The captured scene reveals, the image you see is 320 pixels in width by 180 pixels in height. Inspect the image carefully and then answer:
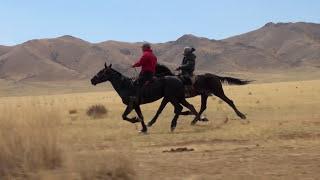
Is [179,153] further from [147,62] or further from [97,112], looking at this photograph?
[97,112]

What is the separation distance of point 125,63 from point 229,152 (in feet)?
478

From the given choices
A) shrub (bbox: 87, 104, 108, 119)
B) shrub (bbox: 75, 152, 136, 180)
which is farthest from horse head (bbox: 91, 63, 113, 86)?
shrub (bbox: 75, 152, 136, 180)

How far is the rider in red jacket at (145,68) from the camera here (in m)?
17.6

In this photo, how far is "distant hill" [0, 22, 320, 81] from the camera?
14600cm

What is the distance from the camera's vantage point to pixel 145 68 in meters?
17.6

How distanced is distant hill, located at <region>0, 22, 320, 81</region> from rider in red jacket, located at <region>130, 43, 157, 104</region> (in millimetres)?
113838

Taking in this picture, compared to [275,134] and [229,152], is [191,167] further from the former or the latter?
[275,134]

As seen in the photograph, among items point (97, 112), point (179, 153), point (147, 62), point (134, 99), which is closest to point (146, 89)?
point (134, 99)

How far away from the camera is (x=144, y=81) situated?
17828mm

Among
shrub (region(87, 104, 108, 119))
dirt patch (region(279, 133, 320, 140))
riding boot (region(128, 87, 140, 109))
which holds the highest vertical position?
riding boot (region(128, 87, 140, 109))

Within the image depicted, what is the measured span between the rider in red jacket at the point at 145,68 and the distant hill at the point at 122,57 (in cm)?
11384

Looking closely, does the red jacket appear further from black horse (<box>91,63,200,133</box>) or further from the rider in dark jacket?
the rider in dark jacket

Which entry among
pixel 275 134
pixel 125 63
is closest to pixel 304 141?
pixel 275 134

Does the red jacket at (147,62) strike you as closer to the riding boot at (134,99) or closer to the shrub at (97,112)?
the riding boot at (134,99)
